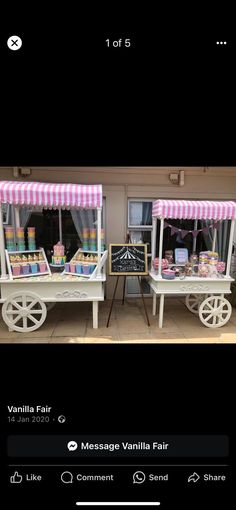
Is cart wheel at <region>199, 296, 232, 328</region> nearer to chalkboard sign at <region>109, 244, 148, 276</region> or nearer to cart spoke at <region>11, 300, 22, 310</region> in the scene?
chalkboard sign at <region>109, 244, 148, 276</region>

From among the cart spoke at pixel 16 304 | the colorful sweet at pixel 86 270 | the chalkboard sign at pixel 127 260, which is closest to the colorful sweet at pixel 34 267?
the cart spoke at pixel 16 304

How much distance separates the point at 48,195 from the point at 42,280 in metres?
0.83

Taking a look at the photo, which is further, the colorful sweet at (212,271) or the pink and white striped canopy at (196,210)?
the colorful sweet at (212,271)

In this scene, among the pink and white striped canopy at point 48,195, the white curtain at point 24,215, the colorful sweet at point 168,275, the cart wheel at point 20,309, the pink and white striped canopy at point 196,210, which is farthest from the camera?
the white curtain at point 24,215

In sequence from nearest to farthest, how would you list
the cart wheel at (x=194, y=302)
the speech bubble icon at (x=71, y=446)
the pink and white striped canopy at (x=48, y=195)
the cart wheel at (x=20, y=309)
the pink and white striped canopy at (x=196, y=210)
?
1. the speech bubble icon at (x=71, y=446)
2. the pink and white striped canopy at (x=48, y=195)
3. the cart wheel at (x=20, y=309)
4. the pink and white striped canopy at (x=196, y=210)
5. the cart wheel at (x=194, y=302)

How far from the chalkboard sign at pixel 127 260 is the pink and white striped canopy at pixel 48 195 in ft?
2.02

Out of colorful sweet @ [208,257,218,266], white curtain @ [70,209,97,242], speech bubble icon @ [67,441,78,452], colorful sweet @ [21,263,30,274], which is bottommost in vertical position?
speech bubble icon @ [67,441,78,452]

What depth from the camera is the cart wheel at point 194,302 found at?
2.99 meters

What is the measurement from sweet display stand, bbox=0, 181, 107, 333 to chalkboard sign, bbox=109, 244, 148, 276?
0.82ft

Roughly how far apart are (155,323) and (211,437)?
210 cm

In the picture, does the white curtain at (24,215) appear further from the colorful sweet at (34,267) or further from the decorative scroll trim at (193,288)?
the decorative scroll trim at (193,288)

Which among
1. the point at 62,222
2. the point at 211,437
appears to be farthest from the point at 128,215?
the point at 211,437

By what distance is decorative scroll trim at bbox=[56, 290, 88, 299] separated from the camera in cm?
245
